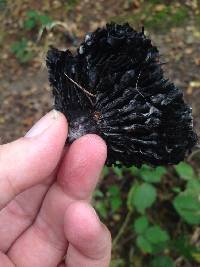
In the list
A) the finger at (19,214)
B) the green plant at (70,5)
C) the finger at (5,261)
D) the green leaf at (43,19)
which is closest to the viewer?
the finger at (5,261)

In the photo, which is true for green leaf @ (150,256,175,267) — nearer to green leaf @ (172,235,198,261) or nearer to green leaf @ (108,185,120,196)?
green leaf @ (172,235,198,261)

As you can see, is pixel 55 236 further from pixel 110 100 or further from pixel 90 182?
pixel 110 100

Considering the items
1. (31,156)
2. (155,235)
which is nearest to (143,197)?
(155,235)

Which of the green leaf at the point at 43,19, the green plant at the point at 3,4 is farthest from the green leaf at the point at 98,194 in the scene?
the green plant at the point at 3,4

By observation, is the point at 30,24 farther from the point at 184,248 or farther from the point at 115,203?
the point at 184,248

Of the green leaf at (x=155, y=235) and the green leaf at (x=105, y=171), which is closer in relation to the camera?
the green leaf at (x=155, y=235)

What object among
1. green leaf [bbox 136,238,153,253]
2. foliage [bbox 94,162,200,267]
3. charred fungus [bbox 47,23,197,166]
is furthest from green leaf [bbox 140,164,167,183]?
charred fungus [bbox 47,23,197,166]

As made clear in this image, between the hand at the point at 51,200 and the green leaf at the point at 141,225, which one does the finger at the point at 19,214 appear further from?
the green leaf at the point at 141,225
